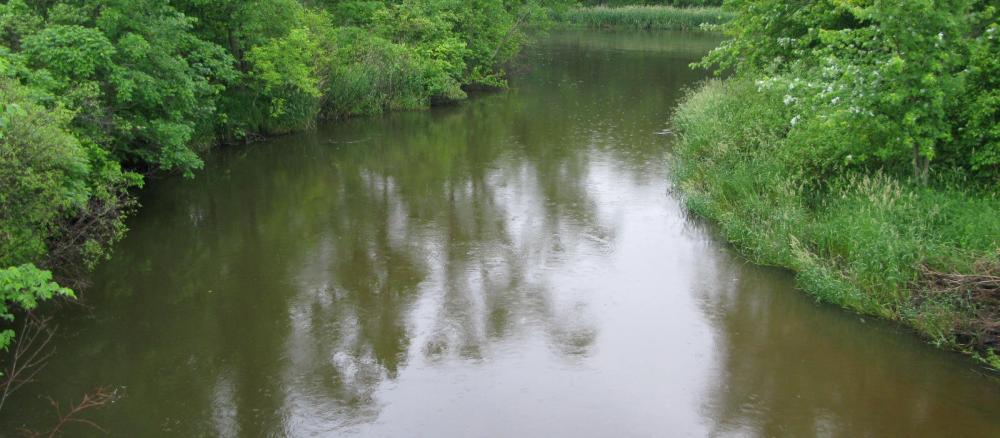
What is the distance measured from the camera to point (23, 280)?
6332 mm

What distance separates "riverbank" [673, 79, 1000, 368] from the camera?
8.69 m

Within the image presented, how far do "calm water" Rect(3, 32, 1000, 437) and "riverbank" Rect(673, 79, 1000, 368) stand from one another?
0.31 m

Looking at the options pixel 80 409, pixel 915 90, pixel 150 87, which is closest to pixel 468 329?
pixel 80 409

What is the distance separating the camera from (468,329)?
966 cm

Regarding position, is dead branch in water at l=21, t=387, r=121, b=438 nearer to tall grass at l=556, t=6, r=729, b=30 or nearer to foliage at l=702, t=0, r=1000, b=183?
foliage at l=702, t=0, r=1000, b=183

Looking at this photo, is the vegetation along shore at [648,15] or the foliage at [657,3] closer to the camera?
the vegetation along shore at [648,15]

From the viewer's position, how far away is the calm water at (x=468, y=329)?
768cm

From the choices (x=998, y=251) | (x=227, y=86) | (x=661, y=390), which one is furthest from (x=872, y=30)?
(x=227, y=86)

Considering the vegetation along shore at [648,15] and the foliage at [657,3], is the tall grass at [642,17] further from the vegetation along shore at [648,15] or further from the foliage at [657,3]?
the foliage at [657,3]

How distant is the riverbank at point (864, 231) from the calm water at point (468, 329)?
311mm

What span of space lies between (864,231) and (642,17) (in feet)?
162

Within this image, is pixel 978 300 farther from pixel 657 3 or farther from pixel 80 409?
pixel 657 3

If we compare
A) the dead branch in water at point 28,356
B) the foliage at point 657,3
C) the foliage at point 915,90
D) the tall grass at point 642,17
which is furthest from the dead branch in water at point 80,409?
the foliage at point 657,3

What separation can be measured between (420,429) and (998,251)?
6.65 metres
